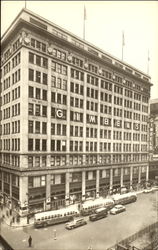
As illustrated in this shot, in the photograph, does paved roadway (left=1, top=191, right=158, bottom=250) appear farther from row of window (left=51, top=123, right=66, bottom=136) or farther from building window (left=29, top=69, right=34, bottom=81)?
building window (left=29, top=69, right=34, bottom=81)

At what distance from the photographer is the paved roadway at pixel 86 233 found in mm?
28672

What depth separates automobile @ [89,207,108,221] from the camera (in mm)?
→ 36406

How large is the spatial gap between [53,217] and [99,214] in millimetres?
7150

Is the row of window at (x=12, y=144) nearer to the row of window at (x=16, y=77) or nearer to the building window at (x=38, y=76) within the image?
the row of window at (x=16, y=77)

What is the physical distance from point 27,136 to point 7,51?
16903 mm

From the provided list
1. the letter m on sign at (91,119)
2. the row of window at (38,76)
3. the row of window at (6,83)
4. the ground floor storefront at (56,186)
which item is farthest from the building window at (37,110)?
the letter m on sign at (91,119)

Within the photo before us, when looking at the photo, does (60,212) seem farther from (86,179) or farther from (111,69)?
(111,69)

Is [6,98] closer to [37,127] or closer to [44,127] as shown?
[37,127]

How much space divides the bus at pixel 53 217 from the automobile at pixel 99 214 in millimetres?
2515

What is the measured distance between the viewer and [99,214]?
37188 millimetres

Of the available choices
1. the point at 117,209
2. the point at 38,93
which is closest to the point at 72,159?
the point at 117,209

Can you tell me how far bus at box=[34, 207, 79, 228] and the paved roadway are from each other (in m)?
0.69

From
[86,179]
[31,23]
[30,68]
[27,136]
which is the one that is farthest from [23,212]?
[31,23]

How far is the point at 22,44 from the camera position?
125 feet
